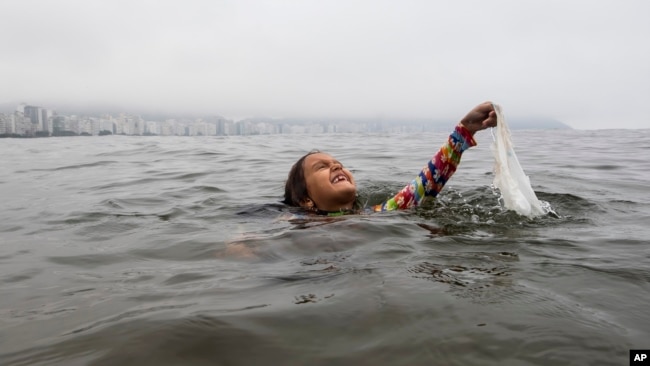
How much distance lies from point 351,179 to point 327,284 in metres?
2.24

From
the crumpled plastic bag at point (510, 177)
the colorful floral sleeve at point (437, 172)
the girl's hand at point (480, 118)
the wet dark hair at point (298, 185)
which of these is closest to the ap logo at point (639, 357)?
the crumpled plastic bag at point (510, 177)

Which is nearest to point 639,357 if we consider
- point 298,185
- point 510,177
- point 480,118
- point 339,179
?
point 510,177

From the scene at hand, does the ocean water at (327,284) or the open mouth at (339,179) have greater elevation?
the open mouth at (339,179)

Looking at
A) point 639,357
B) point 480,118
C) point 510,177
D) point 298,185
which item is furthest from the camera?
point 298,185

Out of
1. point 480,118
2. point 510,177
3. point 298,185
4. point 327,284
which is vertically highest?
point 480,118

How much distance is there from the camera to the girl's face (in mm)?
4252

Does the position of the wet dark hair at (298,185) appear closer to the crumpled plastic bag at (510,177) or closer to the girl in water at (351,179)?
the girl in water at (351,179)

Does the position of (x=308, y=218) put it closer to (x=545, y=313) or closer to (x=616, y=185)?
(x=545, y=313)

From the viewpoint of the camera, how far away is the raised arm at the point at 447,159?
3961 millimetres

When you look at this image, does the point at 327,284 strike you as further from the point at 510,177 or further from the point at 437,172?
the point at 437,172

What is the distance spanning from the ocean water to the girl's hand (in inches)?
31.3

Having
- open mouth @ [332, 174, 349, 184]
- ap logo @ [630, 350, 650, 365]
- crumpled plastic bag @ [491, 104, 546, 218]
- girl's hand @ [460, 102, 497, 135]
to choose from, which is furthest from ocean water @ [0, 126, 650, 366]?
girl's hand @ [460, 102, 497, 135]

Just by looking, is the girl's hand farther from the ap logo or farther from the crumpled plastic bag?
the ap logo

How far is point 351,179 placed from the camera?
14.4ft
